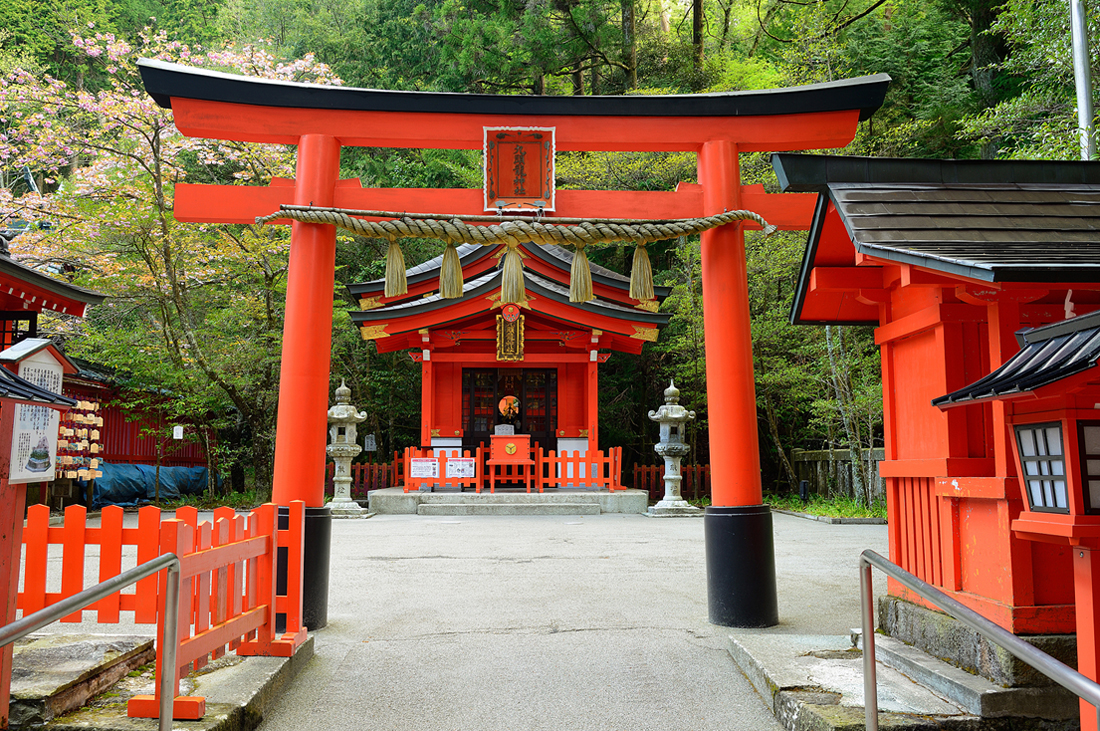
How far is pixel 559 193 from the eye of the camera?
6.10m

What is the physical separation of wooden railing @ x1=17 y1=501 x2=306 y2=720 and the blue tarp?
1355cm

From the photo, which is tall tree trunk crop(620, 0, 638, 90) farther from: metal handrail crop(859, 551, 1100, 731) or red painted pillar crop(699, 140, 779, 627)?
metal handrail crop(859, 551, 1100, 731)

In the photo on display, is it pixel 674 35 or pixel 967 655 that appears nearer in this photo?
pixel 967 655

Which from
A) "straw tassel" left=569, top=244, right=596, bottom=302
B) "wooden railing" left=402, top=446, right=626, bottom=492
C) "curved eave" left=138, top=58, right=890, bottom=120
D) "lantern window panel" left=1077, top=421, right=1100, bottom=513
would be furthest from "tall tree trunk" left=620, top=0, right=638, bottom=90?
"lantern window panel" left=1077, top=421, right=1100, bottom=513

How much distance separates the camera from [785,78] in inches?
644

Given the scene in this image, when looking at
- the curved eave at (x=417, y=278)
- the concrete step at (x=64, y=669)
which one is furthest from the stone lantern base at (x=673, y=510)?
the concrete step at (x=64, y=669)

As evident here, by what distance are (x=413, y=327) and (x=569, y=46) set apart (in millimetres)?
11776

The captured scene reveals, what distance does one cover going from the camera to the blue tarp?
16.5 meters

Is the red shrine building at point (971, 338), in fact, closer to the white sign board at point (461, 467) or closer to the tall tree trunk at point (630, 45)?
the white sign board at point (461, 467)

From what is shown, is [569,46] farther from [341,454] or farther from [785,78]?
[341,454]

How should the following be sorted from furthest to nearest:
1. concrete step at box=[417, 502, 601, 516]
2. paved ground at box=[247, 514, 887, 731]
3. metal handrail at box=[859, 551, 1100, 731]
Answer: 1. concrete step at box=[417, 502, 601, 516]
2. paved ground at box=[247, 514, 887, 731]
3. metal handrail at box=[859, 551, 1100, 731]

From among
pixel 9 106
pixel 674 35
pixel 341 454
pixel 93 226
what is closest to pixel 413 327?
pixel 341 454

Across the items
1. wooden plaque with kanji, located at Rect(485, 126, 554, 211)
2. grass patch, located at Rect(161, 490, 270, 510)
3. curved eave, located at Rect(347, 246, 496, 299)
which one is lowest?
grass patch, located at Rect(161, 490, 270, 510)

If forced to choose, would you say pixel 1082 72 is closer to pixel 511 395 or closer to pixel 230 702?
pixel 230 702
